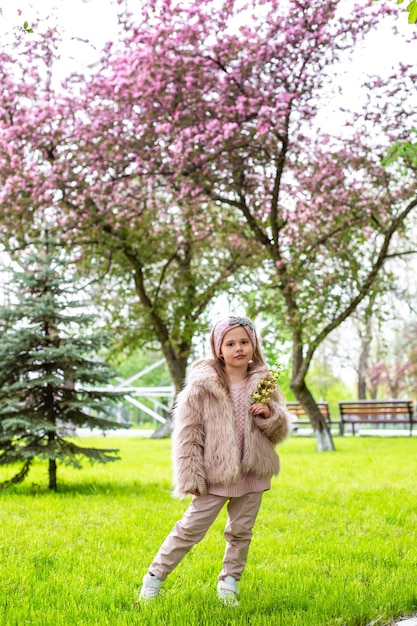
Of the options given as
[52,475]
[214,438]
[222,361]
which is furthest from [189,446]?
[52,475]

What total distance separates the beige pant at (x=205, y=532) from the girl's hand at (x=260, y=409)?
440 millimetres

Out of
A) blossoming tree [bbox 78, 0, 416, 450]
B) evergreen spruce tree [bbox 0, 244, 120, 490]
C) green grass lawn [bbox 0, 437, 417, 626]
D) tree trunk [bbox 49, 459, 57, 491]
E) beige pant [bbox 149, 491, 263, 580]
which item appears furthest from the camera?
blossoming tree [bbox 78, 0, 416, 450]

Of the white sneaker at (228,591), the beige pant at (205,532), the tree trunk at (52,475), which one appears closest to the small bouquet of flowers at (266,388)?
the beige pant at (205,532)

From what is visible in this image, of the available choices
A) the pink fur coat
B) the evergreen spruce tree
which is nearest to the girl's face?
the pink fur coat

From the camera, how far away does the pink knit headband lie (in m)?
3.88

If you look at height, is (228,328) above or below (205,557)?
above

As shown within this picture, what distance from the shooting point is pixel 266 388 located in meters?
3.80

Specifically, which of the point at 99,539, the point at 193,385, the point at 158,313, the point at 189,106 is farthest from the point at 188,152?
the point at 193,385

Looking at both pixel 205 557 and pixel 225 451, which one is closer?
pixel 225 451

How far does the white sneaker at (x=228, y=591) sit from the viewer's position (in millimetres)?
A: 3660

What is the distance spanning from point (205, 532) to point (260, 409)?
2.37 ft

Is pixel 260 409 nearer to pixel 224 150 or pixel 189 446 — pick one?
pixel 189 446

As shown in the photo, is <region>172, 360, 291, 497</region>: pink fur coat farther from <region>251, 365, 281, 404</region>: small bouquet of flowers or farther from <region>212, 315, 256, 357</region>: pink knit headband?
<region>212, 315, 256, 357</region>: pink knit headband

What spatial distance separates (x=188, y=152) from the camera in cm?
1135
